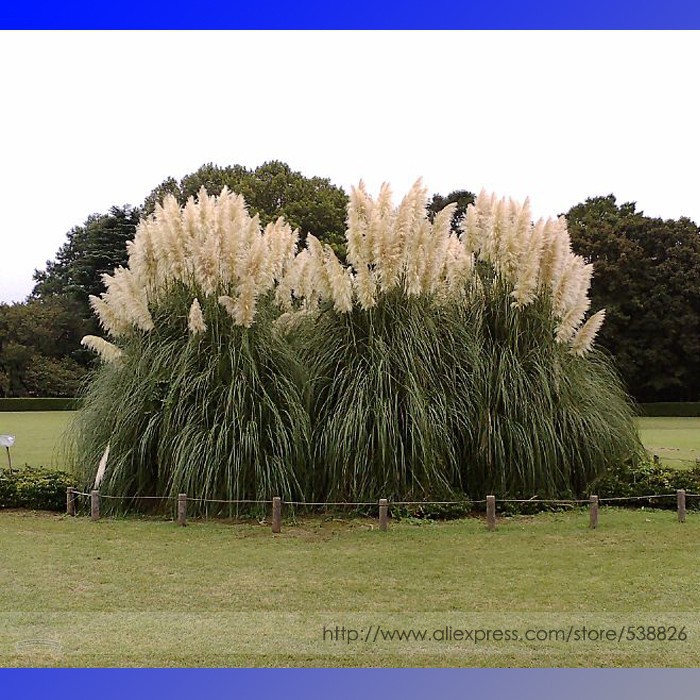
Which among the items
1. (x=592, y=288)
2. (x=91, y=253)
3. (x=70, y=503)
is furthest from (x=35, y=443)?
(x=592, y=288)

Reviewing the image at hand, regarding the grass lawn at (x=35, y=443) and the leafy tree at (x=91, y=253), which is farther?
the leafy tree at (x=91, y=253)

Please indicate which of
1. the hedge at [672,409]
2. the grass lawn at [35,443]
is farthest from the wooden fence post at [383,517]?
the hedge at [672,409]

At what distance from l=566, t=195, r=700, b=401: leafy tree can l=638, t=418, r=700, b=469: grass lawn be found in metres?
6.44

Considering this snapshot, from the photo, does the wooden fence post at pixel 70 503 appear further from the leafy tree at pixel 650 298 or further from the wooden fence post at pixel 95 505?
the leafy tree at pixel 650 298

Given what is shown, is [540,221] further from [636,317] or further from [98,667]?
[636,317]

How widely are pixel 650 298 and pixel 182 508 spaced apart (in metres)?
18.1

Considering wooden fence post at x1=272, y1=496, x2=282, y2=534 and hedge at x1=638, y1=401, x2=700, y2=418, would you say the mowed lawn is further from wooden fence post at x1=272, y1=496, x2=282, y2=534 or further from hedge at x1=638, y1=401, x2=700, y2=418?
hedge at x1=638, y1=401, x2=700, y2=418

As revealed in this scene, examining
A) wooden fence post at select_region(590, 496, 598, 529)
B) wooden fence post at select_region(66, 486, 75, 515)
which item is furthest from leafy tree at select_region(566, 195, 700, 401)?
wooden fence post at select_region(66, 486, 75, 515)

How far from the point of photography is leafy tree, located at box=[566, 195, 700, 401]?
798 inches

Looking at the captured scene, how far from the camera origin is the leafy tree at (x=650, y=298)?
20266 mm

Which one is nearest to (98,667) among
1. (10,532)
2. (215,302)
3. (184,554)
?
(184,554)

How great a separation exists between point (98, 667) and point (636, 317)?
20.1m

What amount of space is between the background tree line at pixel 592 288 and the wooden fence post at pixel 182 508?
14.2 meters

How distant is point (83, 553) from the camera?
4273mm
